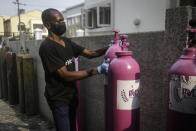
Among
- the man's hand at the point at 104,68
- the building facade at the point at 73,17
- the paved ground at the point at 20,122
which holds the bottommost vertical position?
the paved ground at the point at 20,122

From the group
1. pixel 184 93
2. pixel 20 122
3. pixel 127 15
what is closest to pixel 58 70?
pixel 184 93

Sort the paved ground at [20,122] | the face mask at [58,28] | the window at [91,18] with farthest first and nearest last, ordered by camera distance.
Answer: the window at [91,18]
the paved ground at [20,122]
the face mask at [58,28]

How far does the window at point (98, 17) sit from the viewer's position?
28.7 ft

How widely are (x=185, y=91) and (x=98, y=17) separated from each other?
313 inches

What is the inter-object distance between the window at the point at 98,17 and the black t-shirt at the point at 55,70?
6625 mm

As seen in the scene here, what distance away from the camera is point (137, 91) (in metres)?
1.66

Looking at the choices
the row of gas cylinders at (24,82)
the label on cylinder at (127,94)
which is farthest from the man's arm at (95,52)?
the row of gas cylinders at (24,82)

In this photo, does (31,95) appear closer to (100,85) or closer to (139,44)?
(100,85)

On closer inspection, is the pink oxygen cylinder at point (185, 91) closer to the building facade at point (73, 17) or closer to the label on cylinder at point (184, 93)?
the label on cylinder at point (184, 93)

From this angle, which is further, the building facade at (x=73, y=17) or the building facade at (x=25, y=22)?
the building facade at (x=25, y=22)

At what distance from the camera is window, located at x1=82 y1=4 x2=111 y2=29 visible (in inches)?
345

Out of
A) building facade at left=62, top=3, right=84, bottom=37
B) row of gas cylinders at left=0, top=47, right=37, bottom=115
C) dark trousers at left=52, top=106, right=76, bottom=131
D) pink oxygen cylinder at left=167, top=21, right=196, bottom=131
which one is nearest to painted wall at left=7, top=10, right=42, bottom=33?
building facade at left=62, top=3, right=84, bottom=37

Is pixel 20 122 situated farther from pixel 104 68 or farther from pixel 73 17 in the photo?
pixel 73 17

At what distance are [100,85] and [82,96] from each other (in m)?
0.60
